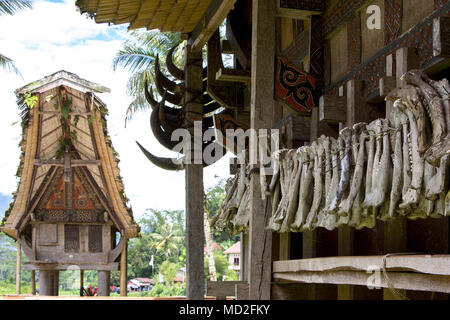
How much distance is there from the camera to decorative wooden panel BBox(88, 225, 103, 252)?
15602 mm

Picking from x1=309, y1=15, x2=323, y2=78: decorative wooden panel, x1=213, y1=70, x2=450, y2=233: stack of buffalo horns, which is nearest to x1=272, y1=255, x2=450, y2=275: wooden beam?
x1=213, y1=70, x2=450, y2=233: stack of buffalo horns

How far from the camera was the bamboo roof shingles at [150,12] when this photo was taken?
720cm

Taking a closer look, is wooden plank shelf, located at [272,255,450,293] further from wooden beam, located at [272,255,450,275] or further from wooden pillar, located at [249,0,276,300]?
wooden pillar, located at [249,0,276,300]

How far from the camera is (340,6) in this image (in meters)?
6.43

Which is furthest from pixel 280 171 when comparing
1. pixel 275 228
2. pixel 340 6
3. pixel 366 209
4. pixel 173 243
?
pixel 173 243

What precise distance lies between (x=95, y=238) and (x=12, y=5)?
5.76 meters

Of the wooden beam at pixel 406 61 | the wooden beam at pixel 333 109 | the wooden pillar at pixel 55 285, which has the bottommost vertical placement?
the wooden pillar at pixel 55 285

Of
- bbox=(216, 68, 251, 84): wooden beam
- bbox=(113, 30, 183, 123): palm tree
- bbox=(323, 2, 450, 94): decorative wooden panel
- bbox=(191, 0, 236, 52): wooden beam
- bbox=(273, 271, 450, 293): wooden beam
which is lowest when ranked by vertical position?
bbox=(273, 271, 450, 293): wooden beam

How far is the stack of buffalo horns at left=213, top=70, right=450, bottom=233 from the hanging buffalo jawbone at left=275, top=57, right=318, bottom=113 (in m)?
0.89

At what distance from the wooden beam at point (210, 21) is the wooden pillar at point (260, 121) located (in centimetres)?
101

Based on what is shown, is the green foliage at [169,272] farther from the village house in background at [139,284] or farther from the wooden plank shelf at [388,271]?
the wooden plank shelf at [388,271]

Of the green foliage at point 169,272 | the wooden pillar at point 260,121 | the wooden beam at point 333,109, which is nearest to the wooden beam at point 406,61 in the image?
the wooden beam at point 333,109

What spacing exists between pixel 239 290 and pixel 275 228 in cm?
77
